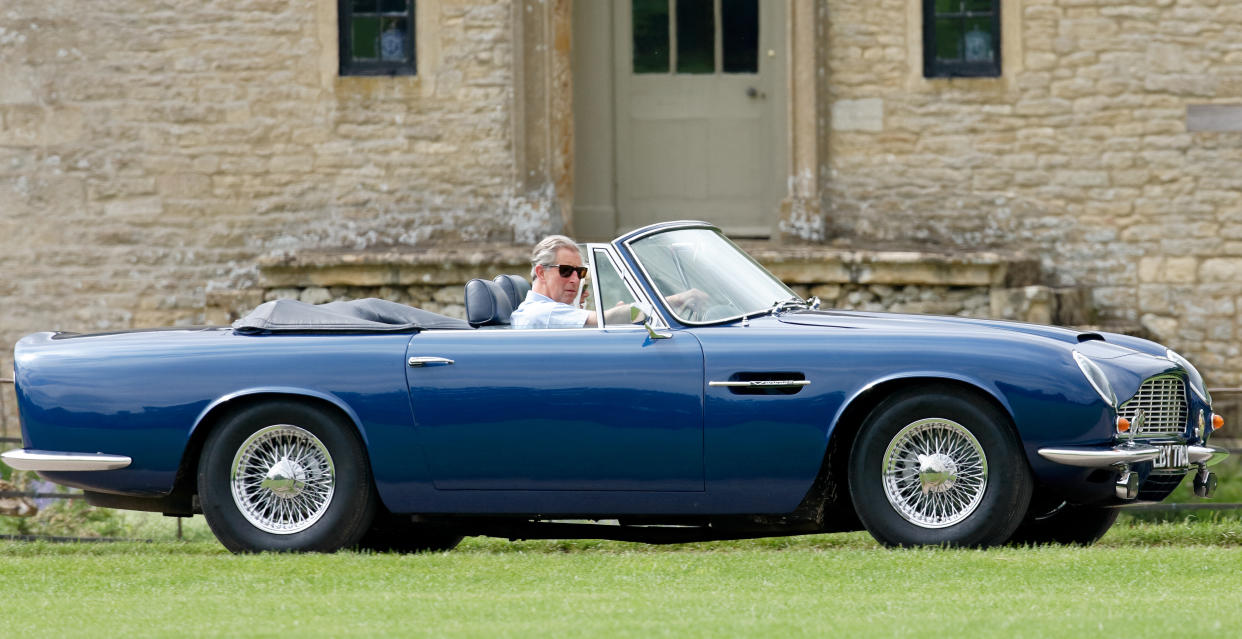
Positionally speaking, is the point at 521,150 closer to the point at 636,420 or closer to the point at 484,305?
the point at 484,305

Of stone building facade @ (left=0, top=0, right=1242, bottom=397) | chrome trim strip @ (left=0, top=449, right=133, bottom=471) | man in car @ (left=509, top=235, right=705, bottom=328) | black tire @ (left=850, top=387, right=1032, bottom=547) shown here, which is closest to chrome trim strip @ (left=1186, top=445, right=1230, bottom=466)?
black tire @ (left=850, top=387, right=1032, bottom=547)

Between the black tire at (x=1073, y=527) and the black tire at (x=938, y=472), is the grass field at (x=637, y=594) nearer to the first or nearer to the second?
the black tire at (x=938, y=472)

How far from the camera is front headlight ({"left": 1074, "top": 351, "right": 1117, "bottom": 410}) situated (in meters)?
6.56

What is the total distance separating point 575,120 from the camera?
14.4 meters

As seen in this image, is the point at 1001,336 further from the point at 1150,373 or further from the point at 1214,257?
the point at 1214,257

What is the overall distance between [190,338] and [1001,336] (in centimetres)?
326

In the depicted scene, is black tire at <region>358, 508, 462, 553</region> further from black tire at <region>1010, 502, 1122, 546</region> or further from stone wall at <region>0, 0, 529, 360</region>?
Answer: stone wall at <region>0, 0, 529, 360</region>

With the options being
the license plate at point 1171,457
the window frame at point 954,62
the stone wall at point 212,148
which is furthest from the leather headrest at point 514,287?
the window frame at point 954,62

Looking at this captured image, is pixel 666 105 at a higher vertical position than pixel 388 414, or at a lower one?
higher

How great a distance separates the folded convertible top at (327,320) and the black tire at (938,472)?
1.77m

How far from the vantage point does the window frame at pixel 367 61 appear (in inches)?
552

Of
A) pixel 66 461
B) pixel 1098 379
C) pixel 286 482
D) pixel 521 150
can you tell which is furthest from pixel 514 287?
pixel 521 150

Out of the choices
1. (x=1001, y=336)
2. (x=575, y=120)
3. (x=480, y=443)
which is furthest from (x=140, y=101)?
(x=1001, y=336)

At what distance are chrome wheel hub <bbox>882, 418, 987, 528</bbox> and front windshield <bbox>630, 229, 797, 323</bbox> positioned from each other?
874mm
